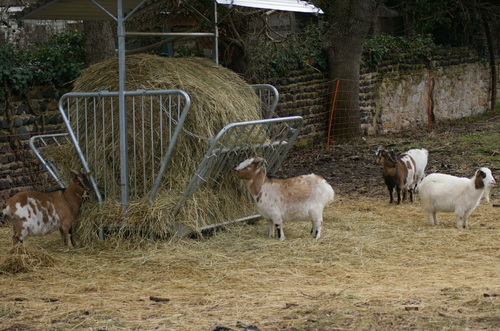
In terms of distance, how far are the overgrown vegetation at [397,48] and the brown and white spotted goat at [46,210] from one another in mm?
11266

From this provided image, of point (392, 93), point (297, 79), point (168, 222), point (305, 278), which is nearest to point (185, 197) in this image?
point (168, 222)

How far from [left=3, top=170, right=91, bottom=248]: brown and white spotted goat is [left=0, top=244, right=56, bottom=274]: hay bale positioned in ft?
1.19

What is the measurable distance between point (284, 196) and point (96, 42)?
5.36 metres

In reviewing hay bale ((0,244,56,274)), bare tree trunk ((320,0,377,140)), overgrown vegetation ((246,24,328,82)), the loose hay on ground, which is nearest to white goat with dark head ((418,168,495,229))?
the loose hay on ground

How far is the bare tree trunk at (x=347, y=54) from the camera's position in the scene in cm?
1659

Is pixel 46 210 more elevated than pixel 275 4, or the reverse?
pixel 275 4

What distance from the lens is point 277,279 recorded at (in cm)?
634

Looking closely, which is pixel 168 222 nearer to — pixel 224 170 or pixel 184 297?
pixel 224 170

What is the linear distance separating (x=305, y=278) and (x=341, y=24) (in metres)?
11.2

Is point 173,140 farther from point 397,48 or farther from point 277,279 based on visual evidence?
point 397,48

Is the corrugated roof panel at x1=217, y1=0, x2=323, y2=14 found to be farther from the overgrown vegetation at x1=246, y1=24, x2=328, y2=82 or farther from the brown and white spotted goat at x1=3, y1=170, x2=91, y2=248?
the overgrown vegetation at x1=246, y1=24, x2=328, y2=82

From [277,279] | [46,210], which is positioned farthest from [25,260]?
[277,279]

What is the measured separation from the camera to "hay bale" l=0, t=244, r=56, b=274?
6.67 meters

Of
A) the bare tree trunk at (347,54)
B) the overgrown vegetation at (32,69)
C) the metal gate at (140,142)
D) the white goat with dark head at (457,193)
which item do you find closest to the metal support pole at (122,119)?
the metal gate at (140,142)
